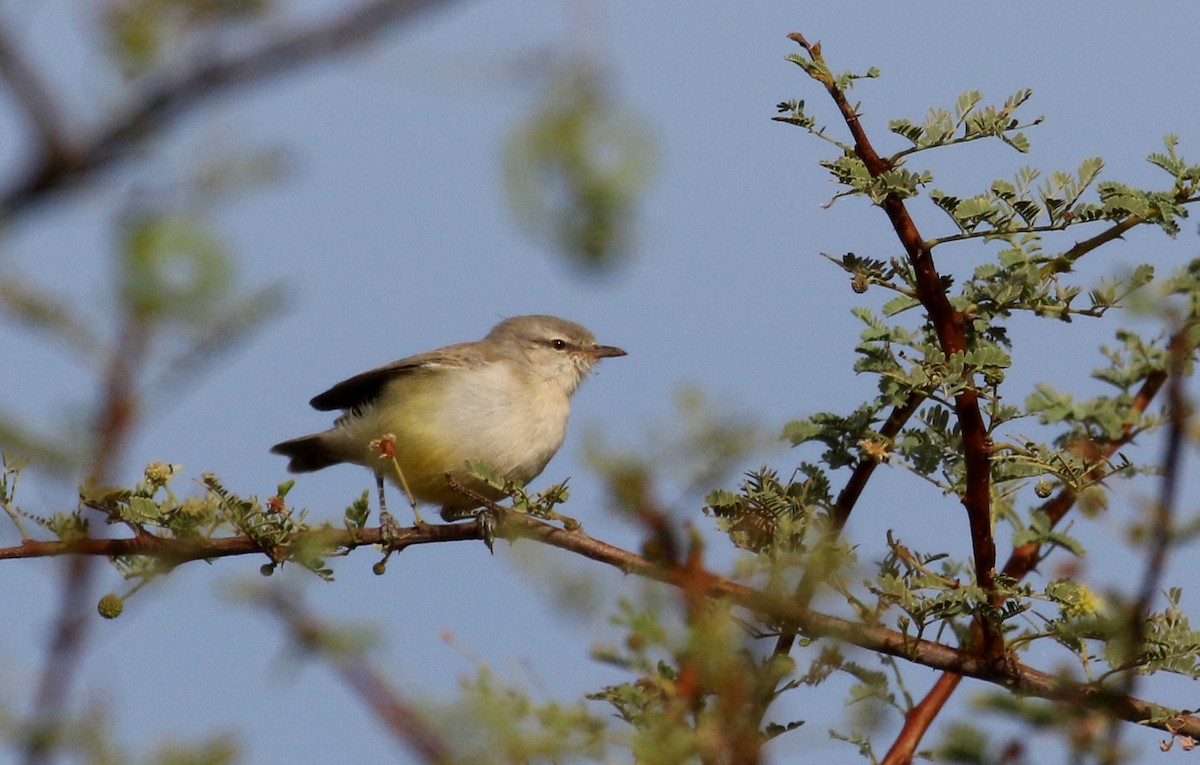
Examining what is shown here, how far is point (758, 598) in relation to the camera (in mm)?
2258

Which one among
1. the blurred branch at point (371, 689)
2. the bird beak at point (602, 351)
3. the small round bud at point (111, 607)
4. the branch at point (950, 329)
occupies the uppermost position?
the bird beak at point (602, 351)

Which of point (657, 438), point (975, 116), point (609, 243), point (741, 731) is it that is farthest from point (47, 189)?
point (975, 116)

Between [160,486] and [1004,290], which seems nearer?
[1004,290]

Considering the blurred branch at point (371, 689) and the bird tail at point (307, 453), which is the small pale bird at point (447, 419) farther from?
the blurred branch at point (371, 689)

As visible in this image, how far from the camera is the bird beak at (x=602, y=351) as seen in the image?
872cm

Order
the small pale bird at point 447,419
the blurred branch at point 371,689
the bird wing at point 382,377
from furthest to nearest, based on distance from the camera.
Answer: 1. the bird wing at point 382,377
2. the small pale bird at point 447,419
3. the blurred branch at point 371,689

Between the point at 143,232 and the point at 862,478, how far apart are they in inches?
121

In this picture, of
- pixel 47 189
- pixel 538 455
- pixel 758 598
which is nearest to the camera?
pixel 47 189

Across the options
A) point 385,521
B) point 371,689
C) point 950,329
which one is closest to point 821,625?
point 950,329

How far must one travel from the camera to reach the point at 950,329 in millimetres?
3830

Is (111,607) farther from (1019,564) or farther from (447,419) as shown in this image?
(447,419)

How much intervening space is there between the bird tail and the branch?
481cm

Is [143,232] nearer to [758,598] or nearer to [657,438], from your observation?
[657,438]

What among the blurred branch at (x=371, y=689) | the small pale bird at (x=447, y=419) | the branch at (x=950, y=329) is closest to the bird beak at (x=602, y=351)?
the small pale bird at (x=447, y=419)
